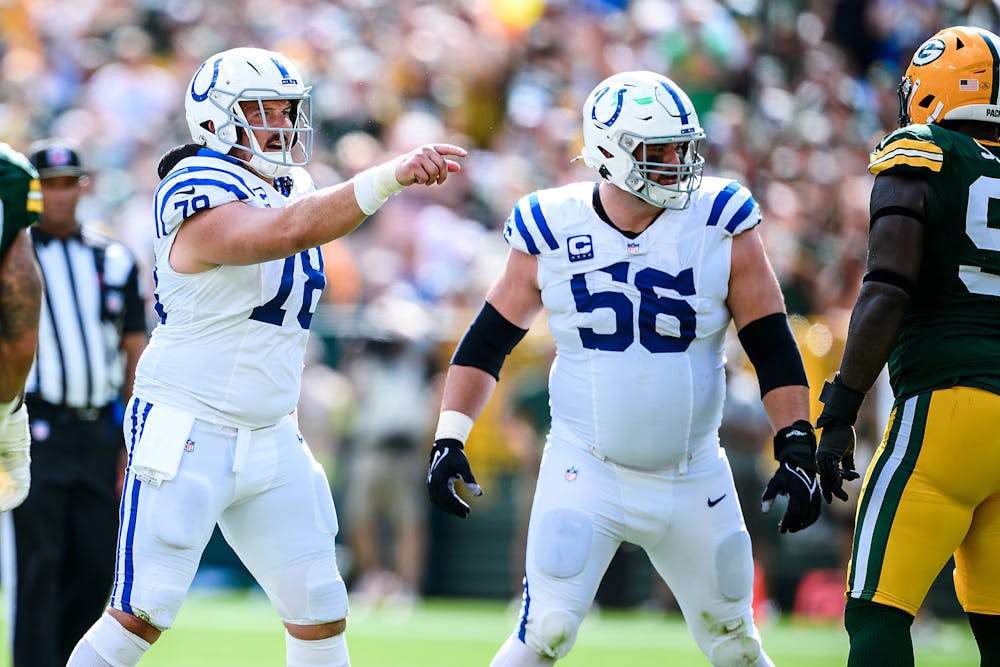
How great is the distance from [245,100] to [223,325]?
2.16ft

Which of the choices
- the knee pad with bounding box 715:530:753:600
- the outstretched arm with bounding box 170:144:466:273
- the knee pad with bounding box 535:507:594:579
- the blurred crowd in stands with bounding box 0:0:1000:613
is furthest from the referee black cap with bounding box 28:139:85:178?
the blurred crowd in stands with bounding box 0:0:1000:613

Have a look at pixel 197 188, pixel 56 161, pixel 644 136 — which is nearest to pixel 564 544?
pixel 644 136

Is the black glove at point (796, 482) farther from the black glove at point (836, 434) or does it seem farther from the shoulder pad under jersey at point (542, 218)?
the shoulder pad under jersey at point (542, 218)

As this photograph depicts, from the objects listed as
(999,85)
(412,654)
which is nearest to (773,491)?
(999,85)

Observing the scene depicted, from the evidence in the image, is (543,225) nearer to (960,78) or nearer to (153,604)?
(960,78)

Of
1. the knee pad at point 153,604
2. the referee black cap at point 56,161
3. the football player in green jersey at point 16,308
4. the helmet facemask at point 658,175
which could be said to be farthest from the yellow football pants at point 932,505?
the referee black cap at point 56,161

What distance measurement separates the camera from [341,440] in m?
10.4

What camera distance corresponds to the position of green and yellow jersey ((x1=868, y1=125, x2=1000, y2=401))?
411 centimetres

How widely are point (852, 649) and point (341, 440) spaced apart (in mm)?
6603

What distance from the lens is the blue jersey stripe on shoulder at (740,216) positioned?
459 cm

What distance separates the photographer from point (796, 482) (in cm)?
445

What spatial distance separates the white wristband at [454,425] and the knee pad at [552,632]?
24.8 inches

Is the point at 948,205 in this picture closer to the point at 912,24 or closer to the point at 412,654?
the point at 412,654

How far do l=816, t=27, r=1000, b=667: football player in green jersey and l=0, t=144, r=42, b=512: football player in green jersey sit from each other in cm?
224
